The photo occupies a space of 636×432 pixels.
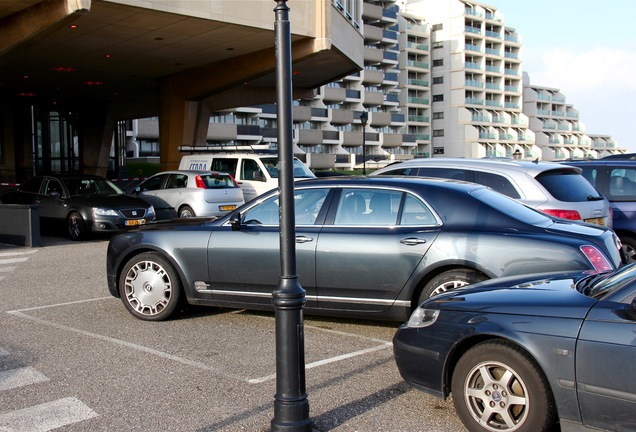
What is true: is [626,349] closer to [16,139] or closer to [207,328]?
[207,328]

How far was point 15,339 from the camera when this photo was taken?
6.80 metres

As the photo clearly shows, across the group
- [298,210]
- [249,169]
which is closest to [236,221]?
[298,210]

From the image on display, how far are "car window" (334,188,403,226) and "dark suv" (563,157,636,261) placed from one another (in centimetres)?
549

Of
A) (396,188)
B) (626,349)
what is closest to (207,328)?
(396,188)

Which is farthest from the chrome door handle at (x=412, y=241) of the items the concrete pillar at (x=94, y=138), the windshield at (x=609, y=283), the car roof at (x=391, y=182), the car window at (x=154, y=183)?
the concrete pillar at (x=94, y=138)

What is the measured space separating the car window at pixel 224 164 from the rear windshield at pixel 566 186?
12915 millimetres

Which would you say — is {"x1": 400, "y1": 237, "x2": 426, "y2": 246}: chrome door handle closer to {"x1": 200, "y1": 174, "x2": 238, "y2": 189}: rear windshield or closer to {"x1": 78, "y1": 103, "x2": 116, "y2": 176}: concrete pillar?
{"x1": 200, "y1": 174, "x2": 238, "y2": 189}: rear windshield

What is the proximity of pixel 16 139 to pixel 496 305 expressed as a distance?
47940 mm

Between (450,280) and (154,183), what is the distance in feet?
48.6

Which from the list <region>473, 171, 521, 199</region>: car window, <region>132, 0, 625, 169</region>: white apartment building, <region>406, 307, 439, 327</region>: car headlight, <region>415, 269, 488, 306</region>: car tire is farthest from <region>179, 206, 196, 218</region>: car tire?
<region>132, 0, 625, 169</region>: white apartment building

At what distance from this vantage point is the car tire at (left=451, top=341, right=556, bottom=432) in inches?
154

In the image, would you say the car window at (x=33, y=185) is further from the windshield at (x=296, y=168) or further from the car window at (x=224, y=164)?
the windshield at (x=296, y=168)

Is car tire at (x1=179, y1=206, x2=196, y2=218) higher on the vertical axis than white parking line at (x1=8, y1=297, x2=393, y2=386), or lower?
higher

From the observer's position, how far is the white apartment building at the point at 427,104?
255 feet
